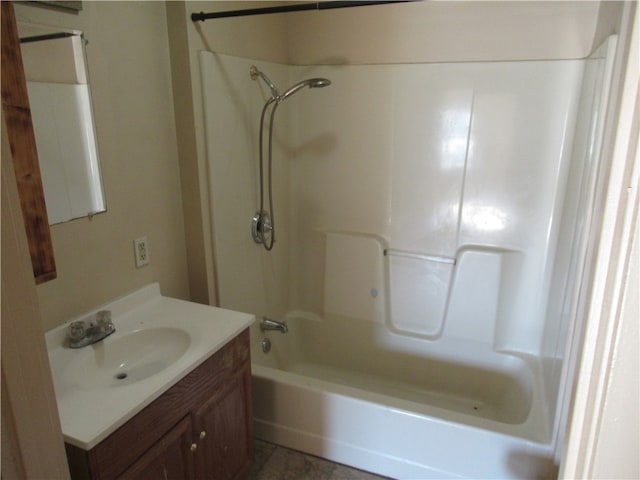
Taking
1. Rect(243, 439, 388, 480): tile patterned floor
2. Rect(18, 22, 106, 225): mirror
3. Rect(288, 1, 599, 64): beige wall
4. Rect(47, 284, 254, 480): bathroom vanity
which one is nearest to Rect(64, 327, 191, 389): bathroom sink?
Rect(47, 284, 254, 480): bathroom vanity

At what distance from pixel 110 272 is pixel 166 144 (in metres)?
0.55

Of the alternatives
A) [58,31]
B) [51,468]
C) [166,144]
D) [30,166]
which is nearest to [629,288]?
[51,468]

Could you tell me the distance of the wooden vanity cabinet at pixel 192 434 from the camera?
42.6 inches

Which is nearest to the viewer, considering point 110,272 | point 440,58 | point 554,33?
point 110,272

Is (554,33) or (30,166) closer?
(30,166)

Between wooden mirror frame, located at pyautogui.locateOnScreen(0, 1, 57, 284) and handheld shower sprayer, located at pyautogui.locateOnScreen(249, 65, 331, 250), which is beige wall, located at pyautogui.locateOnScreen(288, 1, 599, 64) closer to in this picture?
handheld shower sprayer, located at pyautogui.locateOnScreen(249, 65, 331, 250)

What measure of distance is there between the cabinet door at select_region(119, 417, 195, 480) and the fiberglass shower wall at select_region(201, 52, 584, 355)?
2.46 ft

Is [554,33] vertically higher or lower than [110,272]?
higher

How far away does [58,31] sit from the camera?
51.4 inches

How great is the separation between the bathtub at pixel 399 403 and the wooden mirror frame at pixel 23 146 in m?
1.08

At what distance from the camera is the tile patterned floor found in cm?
186

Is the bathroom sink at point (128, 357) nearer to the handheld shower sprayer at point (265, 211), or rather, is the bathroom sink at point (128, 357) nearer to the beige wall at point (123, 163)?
the beige wall at point (123, 163)

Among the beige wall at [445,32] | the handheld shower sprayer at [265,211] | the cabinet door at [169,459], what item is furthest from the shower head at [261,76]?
the cabinet door at [169,459]

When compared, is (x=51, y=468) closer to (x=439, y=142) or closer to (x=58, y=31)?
(x=58, y=31)
